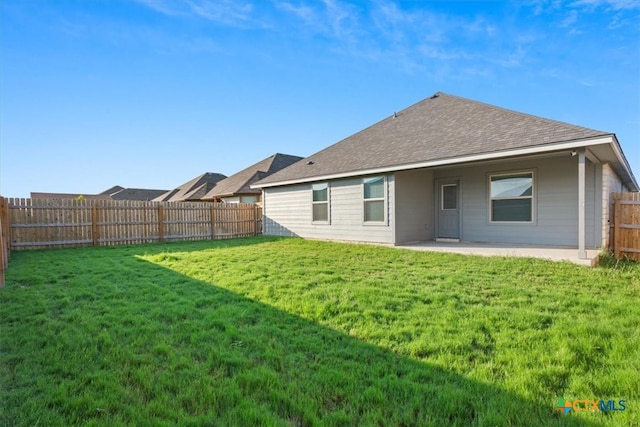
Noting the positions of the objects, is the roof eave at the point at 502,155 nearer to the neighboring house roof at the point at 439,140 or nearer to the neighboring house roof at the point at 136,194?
the neighboring house roof at the point at 439,140

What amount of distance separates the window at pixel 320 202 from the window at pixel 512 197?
5.46 meters

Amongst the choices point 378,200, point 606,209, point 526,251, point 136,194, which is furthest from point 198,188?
point 606,209

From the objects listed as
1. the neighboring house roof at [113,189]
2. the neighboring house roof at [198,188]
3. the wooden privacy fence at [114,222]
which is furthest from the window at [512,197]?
the neighboring house roof at [113,189]

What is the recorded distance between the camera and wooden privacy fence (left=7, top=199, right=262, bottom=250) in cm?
1031

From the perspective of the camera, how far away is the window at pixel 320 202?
Answer: 468 inches

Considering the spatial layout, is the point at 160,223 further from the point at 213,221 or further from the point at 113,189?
the point at 113,189

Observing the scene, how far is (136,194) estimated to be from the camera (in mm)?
40062

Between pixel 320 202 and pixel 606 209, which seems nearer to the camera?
pixel 606 209

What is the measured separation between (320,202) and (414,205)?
361 centimetres

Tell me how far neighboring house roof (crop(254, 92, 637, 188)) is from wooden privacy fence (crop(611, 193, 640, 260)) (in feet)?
3.44

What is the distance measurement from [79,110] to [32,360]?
11.5 meters

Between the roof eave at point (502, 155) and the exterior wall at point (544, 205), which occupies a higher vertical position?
the roof eave at point (502, 155)

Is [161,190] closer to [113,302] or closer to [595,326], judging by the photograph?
[113,302]

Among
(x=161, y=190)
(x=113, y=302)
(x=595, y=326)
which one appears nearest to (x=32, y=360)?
(x=113, y=302)
